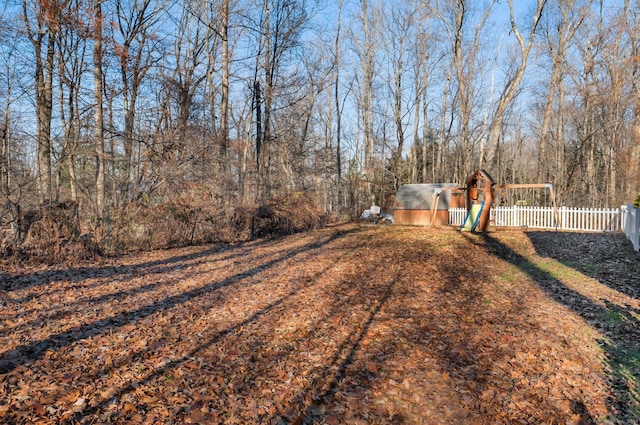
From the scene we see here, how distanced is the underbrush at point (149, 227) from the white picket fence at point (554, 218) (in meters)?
8.09

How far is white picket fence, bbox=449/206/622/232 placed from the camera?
50.9 ft

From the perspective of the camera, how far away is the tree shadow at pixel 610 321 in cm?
387

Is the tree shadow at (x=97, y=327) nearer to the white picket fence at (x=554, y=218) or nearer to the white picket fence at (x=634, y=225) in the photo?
the white picket fence at (x=634, y=225)

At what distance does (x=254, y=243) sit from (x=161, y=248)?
3.28 m

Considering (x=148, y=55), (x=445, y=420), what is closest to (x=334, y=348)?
(x=445, y=420)

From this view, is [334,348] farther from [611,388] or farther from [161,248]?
[161,248]

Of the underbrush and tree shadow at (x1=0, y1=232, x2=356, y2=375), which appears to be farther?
the underbrush

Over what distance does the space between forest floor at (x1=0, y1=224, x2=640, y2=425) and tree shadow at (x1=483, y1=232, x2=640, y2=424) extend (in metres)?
0.03

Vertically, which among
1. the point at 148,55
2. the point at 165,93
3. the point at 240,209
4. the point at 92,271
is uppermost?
the point at 148,55

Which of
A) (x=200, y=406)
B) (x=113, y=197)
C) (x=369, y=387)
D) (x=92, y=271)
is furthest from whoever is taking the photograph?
(x=113, y=197)

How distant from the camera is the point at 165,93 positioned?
590 inches

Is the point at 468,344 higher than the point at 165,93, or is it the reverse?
the point at 165,93

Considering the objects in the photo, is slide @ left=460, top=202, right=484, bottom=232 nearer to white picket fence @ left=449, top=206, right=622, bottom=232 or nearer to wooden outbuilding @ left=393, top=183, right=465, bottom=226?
white picket fence @ left=449, top=206, right=622, bottom=232

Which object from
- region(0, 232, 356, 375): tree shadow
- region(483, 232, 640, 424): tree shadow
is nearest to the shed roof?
region(483, 232, 640, 424): tree shadow
